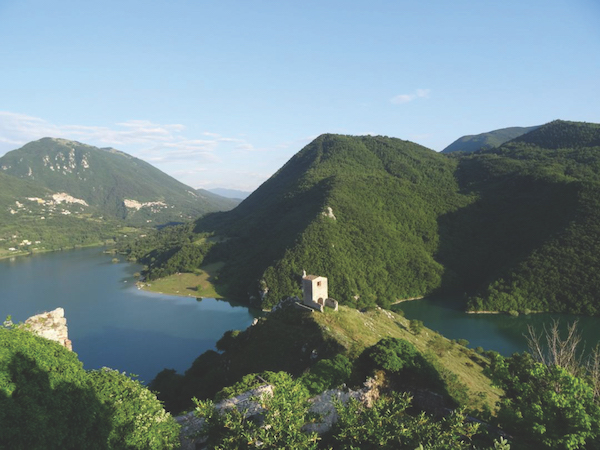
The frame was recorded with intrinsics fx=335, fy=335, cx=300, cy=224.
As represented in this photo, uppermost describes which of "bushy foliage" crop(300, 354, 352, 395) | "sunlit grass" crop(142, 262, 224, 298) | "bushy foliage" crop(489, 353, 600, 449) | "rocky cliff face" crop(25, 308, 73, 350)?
"rocky cliff face" crop(25, 308, 73, 350)

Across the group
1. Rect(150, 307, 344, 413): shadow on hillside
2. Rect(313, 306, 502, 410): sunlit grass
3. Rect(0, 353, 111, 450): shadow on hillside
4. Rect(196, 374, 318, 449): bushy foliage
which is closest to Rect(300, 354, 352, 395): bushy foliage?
Rect(150, 307, 344, 413): shadow on hillside

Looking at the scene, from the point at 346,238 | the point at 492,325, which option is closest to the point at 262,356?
the point at 492,325

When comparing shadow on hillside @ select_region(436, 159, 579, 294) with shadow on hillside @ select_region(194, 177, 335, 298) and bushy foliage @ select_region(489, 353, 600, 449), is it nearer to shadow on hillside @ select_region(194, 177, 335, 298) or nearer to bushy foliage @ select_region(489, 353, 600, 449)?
shadow on hillside @ select_region(194, 177, 335, 298)

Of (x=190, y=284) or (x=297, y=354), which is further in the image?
(x=190, y=284)

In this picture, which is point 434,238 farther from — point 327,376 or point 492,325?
point 327,376

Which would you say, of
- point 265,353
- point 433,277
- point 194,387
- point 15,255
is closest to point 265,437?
point 265,353

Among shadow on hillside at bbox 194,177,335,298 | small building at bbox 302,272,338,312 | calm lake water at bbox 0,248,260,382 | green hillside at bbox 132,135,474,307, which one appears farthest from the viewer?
shadow on hillside at bbox 194,177,335,298
